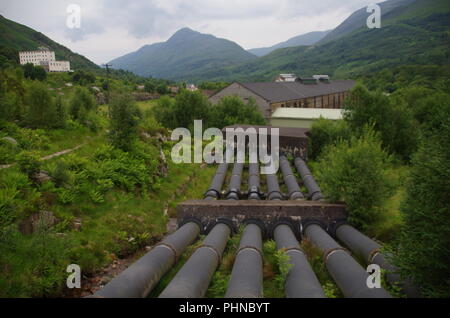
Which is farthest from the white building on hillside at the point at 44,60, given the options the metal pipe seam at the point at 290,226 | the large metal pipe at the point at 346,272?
the large metal pipe at the point at 346,272

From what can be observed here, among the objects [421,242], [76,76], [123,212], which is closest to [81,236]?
[123,212]

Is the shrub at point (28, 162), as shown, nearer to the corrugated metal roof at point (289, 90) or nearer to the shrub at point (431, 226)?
the shrub at point (431, 226)

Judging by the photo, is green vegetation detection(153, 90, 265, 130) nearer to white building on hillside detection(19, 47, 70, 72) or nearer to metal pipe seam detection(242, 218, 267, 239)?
metal pipe seam detection(242, 218, 267, 239)

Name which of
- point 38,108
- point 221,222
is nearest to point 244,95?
point 38,108

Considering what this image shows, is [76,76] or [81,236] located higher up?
[76,76]

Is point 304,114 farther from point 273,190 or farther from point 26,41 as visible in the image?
point 26,41

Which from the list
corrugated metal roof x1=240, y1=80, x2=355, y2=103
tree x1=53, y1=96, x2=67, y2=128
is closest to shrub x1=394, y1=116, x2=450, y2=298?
tree x1=53, y1=96, x2=67, y2=128
